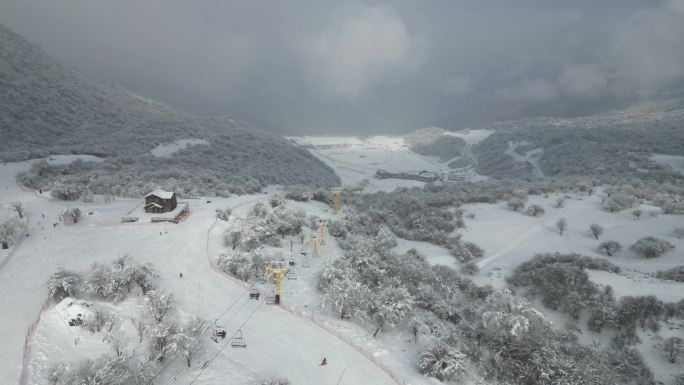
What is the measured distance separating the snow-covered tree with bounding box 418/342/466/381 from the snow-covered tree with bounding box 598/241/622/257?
26604 millimetres

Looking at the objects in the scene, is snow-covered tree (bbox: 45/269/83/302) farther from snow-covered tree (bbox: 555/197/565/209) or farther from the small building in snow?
snow-covered tree (bbox: 555/197/565/209)

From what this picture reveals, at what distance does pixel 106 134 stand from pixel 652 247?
350 ft

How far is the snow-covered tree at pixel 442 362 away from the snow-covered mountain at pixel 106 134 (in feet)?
146

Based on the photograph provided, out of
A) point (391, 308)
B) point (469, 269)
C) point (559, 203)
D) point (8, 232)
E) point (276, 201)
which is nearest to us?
point (391, 308)

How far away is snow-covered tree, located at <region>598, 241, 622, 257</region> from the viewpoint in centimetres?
3803

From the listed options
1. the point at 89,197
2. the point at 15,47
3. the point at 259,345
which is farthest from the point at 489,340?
the point at 15,47

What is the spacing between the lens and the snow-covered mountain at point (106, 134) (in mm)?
71375

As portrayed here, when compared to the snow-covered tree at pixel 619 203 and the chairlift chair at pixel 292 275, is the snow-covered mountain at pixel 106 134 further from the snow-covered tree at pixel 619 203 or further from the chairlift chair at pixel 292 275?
the snow-covered tree at pixel 619 203

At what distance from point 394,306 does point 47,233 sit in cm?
3080

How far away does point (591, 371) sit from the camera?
67.9 ft

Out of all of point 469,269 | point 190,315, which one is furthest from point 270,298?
point 469,269

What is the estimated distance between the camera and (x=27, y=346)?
18.3m

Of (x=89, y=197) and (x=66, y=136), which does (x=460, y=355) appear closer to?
(x=89, y=197)

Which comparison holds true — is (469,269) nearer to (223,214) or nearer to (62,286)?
(223,214)
